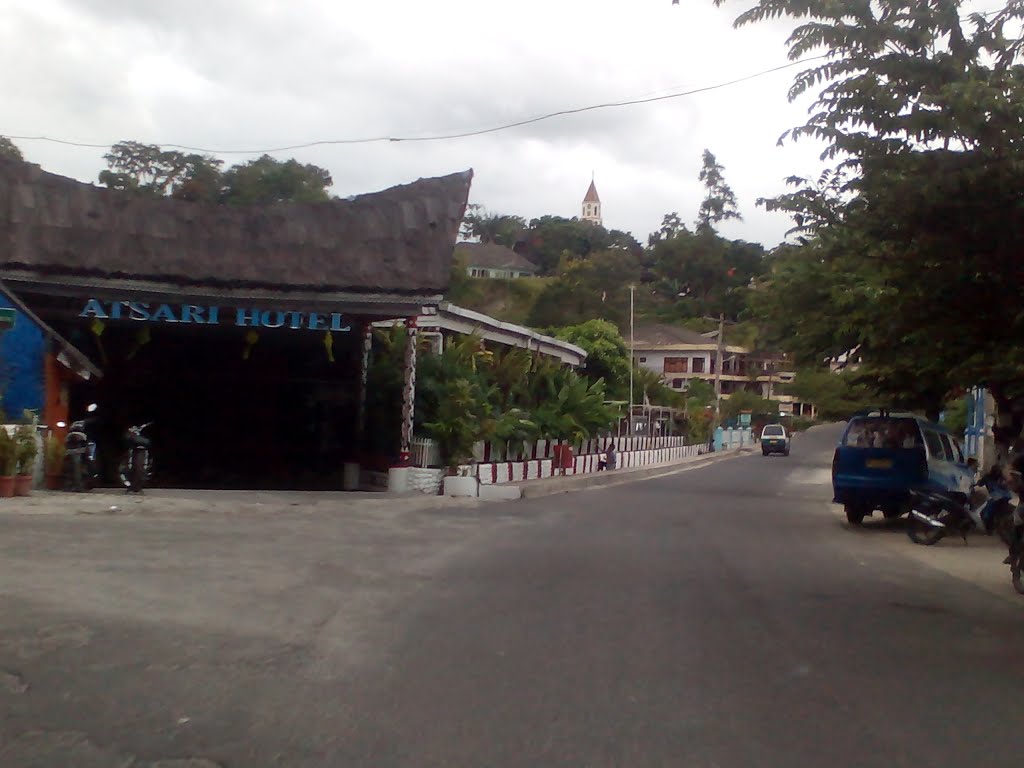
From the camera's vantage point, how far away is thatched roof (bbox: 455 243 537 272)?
98.0m

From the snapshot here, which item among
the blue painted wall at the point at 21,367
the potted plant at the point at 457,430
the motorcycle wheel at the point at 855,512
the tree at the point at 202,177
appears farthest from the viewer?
the tree at the point at 202,177

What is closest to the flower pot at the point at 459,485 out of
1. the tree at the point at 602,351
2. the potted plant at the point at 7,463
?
the potted plant at the point at 7,463

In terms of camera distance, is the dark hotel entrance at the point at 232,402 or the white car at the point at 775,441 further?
the white car at the point at 775,441

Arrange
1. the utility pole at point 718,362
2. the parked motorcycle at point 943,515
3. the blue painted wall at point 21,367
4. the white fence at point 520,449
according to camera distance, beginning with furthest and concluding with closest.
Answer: the utility pole at point 718,362 → the white fence at point 520,449 → the blue painted wall at point 21,367 → the parked motorcycle at point 943,515

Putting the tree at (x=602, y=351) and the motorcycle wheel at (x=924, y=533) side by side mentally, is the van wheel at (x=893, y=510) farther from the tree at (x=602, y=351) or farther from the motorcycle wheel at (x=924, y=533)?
the tree at (x=602, y=351)

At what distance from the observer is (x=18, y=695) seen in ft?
20.4

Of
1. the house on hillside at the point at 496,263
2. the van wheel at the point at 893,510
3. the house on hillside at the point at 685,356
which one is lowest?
the van wheel at the point at 893,510

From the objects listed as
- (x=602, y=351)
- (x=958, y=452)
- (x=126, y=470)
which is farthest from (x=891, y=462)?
(x=602, y=351)

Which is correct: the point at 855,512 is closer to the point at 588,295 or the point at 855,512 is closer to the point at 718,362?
the point at 718,362

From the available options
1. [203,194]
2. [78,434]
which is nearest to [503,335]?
[78,434]

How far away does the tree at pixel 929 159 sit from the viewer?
9.08 metres

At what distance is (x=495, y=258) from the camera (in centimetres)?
9912

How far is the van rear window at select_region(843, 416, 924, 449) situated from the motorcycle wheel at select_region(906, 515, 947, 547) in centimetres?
164

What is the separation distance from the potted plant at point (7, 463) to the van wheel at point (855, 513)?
43.7 feet
